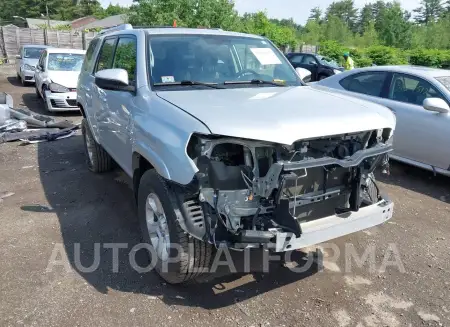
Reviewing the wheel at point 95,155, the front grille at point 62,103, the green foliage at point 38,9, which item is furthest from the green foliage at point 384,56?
the green foliage at point 38,9

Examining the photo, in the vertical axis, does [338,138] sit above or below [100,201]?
above

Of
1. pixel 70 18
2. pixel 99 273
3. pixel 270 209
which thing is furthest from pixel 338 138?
pixel 70 18

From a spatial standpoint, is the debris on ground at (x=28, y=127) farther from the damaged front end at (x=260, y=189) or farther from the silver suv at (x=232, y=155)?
the damaged front end at (x=260, y=189)

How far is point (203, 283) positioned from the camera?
341 cm

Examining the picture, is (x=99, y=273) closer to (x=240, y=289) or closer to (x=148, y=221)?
(x=148, y=221)

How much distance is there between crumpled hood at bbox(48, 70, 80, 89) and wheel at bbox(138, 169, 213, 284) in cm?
805

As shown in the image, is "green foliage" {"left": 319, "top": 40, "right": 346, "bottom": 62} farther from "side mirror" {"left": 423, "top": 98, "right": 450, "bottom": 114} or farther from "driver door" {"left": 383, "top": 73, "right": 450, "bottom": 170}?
"side mirror" {"left": 423, "top": 98, "right": 450, "bottom": 114}

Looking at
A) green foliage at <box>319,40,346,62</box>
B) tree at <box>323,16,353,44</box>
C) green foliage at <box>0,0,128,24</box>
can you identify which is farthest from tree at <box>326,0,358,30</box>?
green foliage at <box>319,40,346,62</box>

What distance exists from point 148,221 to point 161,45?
169 centimetres

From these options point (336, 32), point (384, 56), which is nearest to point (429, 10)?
point (336, 32)

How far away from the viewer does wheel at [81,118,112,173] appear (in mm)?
5719

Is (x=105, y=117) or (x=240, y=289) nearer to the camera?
(x=240, y=289)

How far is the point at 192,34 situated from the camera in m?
4.14

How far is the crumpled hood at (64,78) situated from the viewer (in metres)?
10.4
